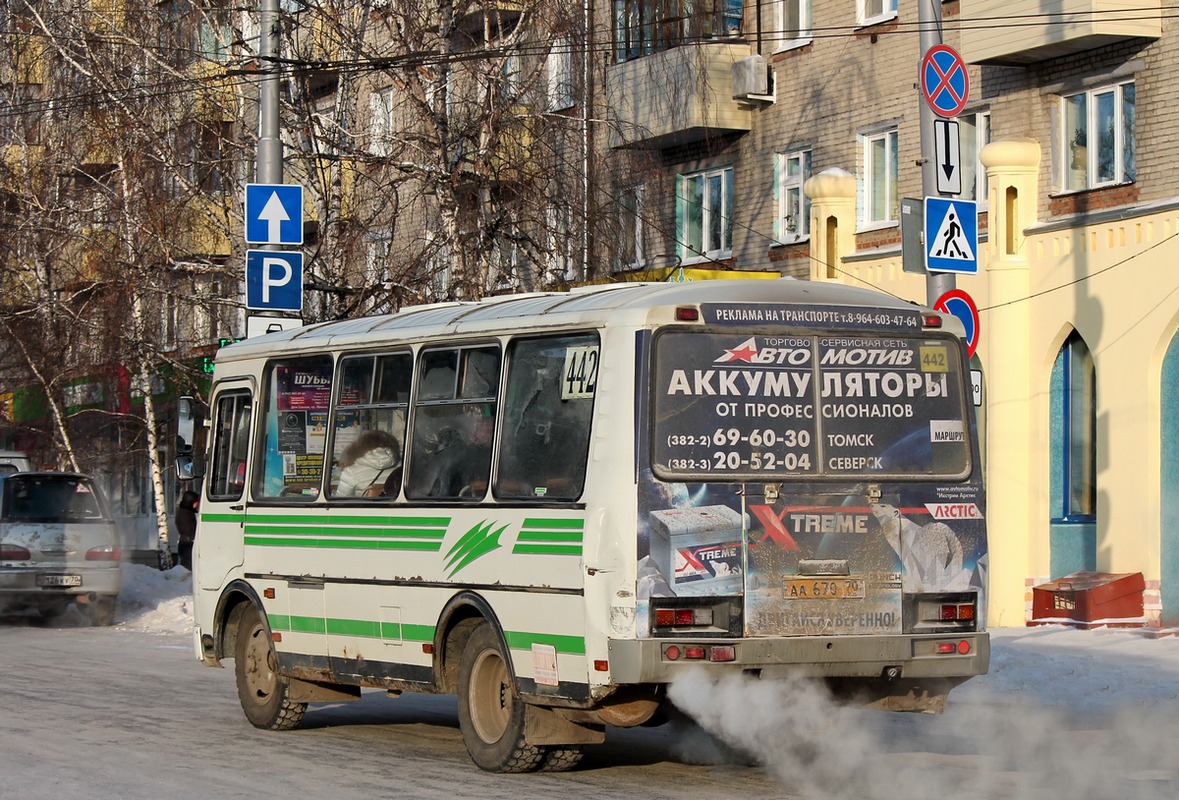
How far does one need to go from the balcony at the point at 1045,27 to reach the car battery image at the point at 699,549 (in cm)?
1457

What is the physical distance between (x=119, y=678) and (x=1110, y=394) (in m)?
12.1

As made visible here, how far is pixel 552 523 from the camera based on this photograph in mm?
10594

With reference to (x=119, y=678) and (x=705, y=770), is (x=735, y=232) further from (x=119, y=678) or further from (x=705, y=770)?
(x=705, y=770)

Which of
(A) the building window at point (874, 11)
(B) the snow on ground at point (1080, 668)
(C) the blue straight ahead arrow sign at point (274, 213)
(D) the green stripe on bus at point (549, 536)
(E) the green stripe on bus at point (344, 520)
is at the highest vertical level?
(A) the building window at point (874, 11)

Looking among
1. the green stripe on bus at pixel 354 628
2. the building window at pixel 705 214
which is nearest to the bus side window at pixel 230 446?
the green stripe on bus at pixel 354 628

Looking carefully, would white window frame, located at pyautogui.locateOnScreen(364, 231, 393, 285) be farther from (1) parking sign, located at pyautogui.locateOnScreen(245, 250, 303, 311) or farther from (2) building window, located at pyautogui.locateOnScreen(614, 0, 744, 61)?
(2) building window, located at pyautogui.locateOnScreen(614, 0, 744, 61)

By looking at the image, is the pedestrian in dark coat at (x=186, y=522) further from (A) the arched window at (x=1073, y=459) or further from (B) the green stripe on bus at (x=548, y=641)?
(B) the green stripe on bus at (x=548, y=641)

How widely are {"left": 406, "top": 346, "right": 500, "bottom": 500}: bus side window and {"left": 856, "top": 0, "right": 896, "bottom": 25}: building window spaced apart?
16.9 metres

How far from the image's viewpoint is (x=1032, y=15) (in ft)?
77.9

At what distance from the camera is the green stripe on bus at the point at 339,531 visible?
38.8ft

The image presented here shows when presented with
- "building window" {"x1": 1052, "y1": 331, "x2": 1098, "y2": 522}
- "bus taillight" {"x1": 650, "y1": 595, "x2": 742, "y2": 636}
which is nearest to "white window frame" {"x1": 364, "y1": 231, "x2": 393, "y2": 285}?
"building window" {"x1": 1052, "y1": 331, "x2": 1098, "y2": 522}

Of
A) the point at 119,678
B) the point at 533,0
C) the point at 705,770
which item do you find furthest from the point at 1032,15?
the point at 705,770

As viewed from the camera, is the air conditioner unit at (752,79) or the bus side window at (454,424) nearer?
the bus side window at (454,424)

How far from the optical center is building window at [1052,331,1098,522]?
2400cm
